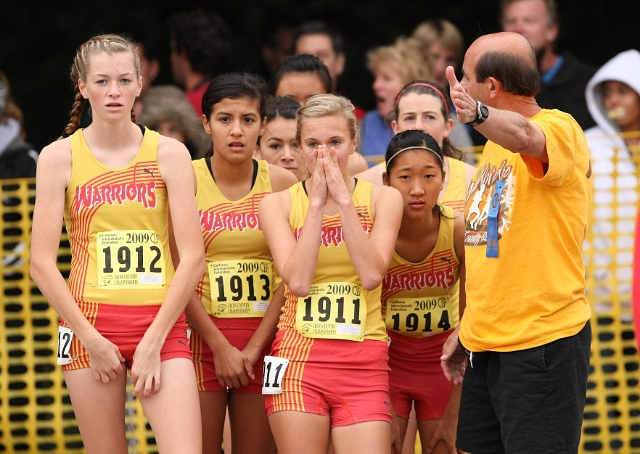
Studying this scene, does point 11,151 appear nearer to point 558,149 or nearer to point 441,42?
point 441,42

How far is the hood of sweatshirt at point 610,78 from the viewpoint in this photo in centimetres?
718

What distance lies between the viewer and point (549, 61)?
25.3ft

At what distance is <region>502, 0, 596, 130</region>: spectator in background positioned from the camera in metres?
7.58

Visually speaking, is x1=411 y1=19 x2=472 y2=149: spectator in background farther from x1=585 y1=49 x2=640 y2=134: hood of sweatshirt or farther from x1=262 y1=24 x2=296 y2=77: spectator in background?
x1=262 y1=24 x2=296 y2=77: spectator in background

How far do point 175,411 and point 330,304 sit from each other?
0.80m

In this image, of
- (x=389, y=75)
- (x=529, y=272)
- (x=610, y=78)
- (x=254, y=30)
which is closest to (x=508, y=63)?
(x=529, y=272)

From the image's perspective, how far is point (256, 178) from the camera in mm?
5168

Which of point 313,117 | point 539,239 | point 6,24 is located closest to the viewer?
point 539,239

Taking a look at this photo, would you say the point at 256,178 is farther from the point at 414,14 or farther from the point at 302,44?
the point at 414,14

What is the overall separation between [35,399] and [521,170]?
3964mm

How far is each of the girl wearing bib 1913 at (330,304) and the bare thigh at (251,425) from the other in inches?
19.7

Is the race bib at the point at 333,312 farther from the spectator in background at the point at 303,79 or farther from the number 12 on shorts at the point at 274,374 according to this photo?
the spectator in background at the point at 303,79

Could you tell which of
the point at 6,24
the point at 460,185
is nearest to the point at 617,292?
the point at 460,185

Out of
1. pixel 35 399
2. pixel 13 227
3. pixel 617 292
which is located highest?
pixel 13 227
